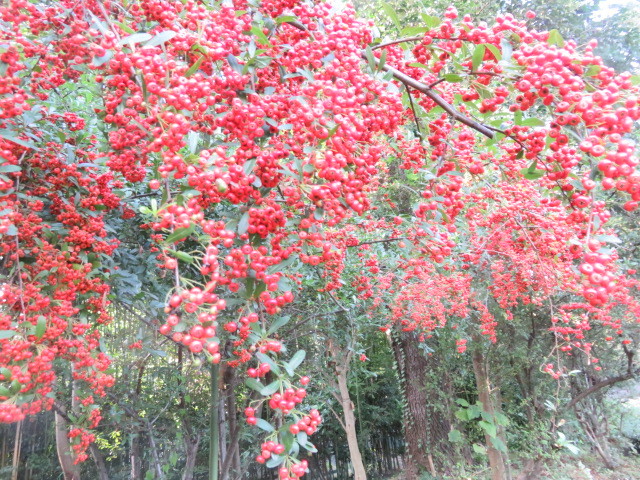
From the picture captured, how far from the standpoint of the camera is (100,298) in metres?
1.60

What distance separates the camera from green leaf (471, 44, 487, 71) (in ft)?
3.72

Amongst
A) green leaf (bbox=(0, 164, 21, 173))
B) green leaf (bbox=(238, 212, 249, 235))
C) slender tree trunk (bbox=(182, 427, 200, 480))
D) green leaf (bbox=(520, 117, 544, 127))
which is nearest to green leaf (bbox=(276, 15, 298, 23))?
green leaf (bbox=(238, 212, 249, 235))

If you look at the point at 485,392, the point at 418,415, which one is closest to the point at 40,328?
the point at 485,392

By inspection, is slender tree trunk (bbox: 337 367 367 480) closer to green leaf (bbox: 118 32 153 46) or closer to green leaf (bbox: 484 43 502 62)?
green leaf (bbox: 484 43 502 62)

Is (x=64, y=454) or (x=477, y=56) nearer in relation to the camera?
(x=477, y=56)

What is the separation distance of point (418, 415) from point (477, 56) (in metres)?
5.27

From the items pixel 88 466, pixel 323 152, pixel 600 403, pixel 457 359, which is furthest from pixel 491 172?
pixel 88 466

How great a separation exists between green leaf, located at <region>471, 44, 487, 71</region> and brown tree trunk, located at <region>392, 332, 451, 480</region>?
4468 millimetres

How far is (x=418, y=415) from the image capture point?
5488 mm

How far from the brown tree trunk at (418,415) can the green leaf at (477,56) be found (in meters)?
4.47

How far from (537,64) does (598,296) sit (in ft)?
1.87

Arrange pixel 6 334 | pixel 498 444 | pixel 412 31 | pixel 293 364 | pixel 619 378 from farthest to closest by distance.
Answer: pixel 619 378
pixel 498 444
pixel 412 31
pixel 6 334
pixel 293 364

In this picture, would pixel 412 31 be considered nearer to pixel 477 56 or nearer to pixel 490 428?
pixel 477 56

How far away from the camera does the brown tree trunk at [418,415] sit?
212 inches
